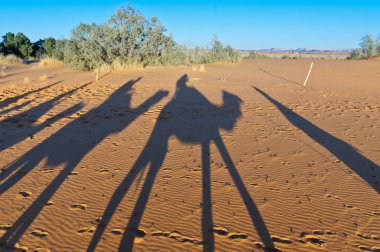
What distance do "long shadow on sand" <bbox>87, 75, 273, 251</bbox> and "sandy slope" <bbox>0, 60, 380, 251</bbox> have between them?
0.02m

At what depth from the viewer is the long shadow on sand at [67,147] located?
5105 millimetres

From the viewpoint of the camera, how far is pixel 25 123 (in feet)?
34.8

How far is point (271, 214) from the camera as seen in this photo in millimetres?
5074

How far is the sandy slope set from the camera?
4.54m

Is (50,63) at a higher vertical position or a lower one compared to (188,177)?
higher

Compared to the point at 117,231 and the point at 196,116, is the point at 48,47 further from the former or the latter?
the point at 117,231

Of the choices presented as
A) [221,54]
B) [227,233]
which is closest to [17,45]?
[221,54]

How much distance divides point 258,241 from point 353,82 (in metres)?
20.1

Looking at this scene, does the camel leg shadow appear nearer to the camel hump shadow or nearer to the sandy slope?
the sandy slope

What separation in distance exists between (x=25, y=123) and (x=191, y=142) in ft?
16.7

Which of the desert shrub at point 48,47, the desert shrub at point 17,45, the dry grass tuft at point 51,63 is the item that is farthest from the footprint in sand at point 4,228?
the desert shrub at point 17,45

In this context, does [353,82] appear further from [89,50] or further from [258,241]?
[258,241]

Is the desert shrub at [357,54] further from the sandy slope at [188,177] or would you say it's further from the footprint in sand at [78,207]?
the footprint in sand at [78,207]

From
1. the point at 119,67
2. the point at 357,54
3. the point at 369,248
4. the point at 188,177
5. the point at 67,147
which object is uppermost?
the point at 357,54
